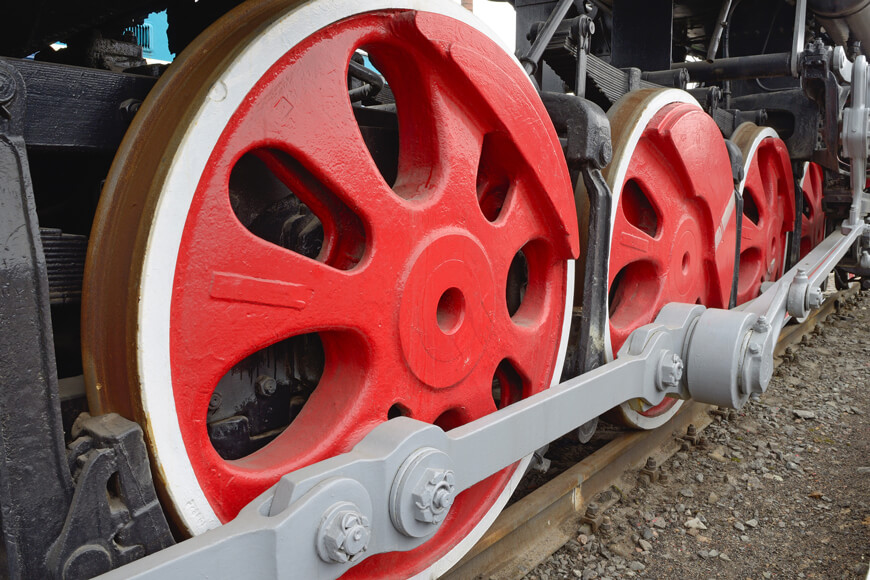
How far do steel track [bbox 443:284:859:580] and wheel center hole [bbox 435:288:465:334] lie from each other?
0.62 metres

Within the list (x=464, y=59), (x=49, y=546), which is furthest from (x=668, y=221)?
(x=49, y=546)

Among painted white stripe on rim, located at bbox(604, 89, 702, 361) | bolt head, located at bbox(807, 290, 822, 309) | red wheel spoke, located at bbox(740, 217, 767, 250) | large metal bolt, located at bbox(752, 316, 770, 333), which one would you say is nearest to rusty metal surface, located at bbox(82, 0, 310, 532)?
painted white stripe on rim, located at bbox(604, 89, 702, 361)

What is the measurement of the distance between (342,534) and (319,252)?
54 centimetres

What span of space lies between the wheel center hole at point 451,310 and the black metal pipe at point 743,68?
2435mm

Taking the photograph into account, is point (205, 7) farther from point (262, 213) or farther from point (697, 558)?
point (697, 558)

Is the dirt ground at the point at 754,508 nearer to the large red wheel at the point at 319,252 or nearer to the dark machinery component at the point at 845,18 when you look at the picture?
the large red wheel at the point at 319,252

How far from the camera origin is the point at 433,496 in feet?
3.95

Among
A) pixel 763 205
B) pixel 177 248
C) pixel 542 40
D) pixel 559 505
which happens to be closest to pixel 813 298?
pixel 763 205

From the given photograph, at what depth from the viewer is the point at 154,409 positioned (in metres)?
0.94

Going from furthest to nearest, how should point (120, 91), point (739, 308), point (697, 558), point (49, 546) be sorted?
point (739, 308) → point (697, 558) → point (120, 91) → point (49, 546)

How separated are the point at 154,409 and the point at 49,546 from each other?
203 millimetres

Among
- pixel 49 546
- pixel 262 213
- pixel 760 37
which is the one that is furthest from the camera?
pixel 760 37

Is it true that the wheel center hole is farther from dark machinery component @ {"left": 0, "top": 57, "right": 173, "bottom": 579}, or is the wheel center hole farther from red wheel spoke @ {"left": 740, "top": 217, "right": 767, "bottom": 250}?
red wheel spoke @ {"left": 740, "top": 217, "right": 767, "bottom": 250}

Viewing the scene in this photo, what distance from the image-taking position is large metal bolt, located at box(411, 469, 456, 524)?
1.19 metres
